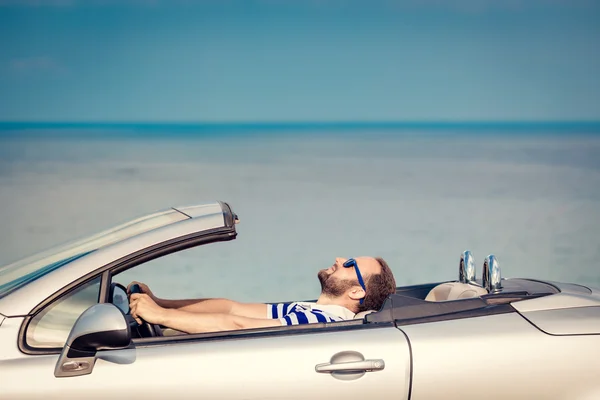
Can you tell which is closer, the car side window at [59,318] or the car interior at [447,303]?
the car side window at [59,318]

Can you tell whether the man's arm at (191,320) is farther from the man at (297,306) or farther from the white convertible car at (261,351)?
the white convertible car at (261,351)

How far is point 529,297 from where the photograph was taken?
323 cm

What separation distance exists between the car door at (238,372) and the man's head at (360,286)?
0.75 meters

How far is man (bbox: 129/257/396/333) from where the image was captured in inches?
127

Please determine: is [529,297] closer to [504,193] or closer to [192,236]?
[192,236]

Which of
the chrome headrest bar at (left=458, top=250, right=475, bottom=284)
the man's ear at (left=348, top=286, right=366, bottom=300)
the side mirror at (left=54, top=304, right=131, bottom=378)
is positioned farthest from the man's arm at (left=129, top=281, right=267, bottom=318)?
the side mirror at (left=54, top=304, right=131, bottom=378)

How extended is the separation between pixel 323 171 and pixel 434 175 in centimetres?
212

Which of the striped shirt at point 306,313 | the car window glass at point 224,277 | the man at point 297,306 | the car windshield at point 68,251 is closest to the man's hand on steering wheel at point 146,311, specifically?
the man at point 297,306

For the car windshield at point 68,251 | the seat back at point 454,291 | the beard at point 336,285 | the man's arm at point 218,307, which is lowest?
the man's arm at point 218,307

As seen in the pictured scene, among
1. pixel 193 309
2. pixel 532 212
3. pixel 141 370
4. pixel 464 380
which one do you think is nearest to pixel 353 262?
pixel 193 309

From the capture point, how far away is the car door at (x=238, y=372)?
8.98 ft

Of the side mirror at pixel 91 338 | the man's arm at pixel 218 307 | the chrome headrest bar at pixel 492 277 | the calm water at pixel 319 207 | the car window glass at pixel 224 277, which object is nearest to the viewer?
the side mirror at pixel 91 338

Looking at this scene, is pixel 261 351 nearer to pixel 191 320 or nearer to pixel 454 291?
pixel 191 320

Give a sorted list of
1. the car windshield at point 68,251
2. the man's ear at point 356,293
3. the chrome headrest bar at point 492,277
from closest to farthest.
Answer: the car windshield at point 68,251
the chrome headrest bar at point 492,277
the man's ear at point 356,293
